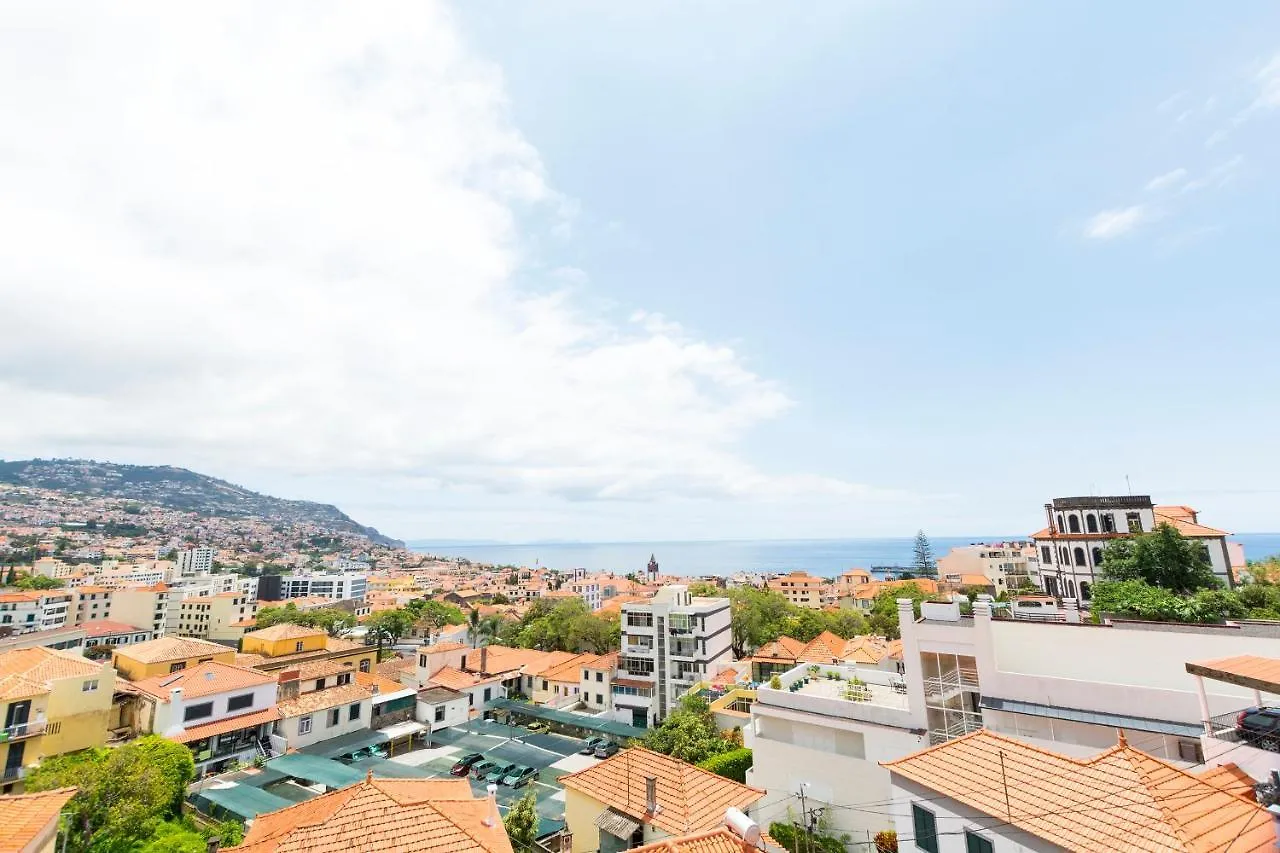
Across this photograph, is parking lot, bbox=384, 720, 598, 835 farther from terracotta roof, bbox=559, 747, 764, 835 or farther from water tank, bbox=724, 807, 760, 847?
water tank, bbox=724, 807, 760, 847

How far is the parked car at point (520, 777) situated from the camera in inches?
Result: 1016

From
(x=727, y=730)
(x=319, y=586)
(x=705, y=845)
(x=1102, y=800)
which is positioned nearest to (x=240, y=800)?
(x=705, y=845)

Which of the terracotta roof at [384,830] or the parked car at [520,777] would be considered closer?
the terracotta roof at [384,830]

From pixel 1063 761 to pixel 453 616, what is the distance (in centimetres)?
7129

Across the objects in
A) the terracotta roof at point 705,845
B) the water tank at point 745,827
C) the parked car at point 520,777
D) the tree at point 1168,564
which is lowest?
the parked car at point 520,777

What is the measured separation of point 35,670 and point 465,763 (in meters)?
19.5

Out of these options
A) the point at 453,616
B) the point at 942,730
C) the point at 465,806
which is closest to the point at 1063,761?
the point at 942,730

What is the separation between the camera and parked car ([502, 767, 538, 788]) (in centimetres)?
2580

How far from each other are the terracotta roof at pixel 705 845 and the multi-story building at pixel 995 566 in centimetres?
7839

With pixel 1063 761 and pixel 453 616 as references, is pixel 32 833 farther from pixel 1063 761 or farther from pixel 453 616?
pixel 453 616

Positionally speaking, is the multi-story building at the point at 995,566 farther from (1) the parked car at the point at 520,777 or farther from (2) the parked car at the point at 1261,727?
(2) the parked car at the point at 1261,727

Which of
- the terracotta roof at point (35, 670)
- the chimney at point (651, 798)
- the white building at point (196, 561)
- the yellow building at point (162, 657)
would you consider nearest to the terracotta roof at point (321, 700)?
the yellow building at point (162, 657)

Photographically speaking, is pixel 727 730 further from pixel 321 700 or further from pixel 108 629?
pixel 108 629

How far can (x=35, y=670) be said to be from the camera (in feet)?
82.1
